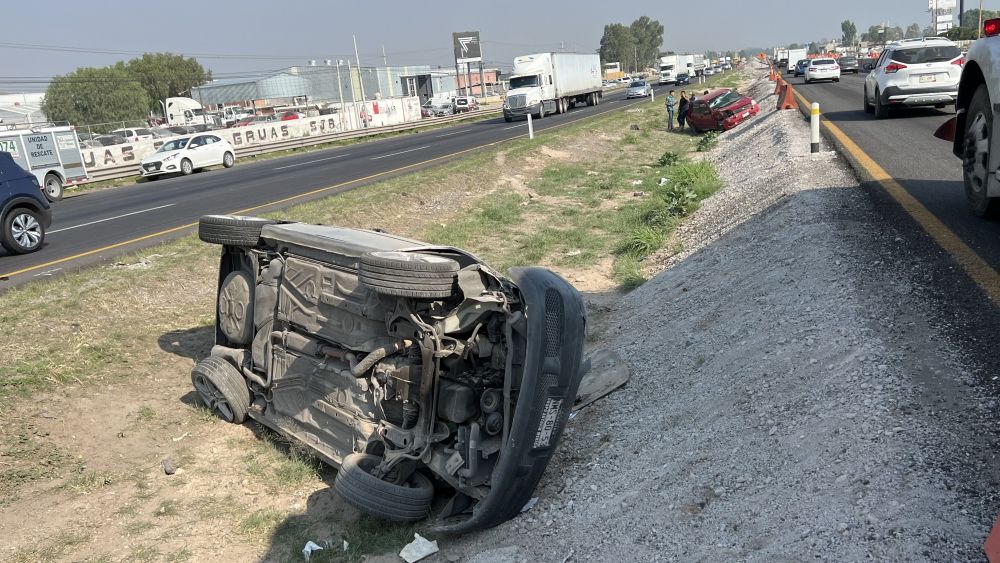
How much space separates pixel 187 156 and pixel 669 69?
70.7m

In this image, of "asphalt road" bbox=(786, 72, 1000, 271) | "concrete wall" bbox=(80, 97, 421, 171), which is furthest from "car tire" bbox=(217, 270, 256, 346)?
"concrete wall" bbox=(80, 97, 421, 171)

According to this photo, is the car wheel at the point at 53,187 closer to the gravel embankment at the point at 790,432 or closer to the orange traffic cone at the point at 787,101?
the gravel embankment at the point at 790,432

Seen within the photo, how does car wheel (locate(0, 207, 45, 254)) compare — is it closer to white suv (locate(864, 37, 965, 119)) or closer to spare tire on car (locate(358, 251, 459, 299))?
spare tire on car (locate(358, 251, 459, 299))

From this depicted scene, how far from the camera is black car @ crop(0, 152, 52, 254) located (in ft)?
38.3

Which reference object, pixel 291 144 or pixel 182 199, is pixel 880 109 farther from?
pixel 291 144

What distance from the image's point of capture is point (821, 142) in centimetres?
1416

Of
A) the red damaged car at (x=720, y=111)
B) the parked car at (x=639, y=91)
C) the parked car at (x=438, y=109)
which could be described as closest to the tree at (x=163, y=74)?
the parked car at (x=438, y=109)

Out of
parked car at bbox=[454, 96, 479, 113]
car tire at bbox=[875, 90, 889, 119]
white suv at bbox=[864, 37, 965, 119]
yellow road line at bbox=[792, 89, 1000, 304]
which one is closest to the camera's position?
yellow road line at bbox=[792, 89, 1000, 304]

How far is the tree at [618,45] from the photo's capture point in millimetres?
188625

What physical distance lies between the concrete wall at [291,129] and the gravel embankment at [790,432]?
88.5 feet

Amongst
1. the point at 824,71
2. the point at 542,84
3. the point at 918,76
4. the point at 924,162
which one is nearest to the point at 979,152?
the point at 924,162

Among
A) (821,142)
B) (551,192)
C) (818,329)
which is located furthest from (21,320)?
(821,142)

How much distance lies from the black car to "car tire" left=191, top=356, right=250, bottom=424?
24.7ft

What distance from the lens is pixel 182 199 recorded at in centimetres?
1897
